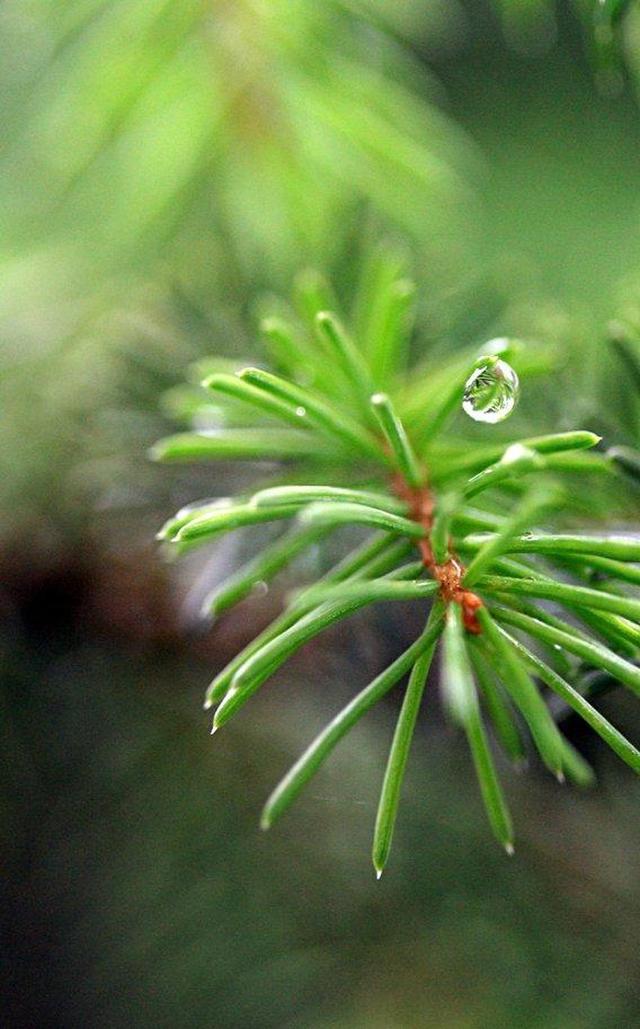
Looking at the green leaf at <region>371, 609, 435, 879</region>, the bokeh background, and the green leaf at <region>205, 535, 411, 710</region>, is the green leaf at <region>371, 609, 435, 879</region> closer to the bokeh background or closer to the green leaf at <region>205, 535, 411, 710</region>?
the green leaf at <region>205, 535, 411, 710</region>

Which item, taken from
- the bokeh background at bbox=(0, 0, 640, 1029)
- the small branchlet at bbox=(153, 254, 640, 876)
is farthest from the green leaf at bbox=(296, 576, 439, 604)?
the bokeh background at bbox=(0, 0, 640, 1029)

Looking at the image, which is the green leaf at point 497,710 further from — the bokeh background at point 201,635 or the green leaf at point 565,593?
the bokeh background at point 201,635

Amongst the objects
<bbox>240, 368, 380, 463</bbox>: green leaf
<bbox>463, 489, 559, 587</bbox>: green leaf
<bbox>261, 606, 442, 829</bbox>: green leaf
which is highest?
<bbox>240, 368, 380, 463</bbox>: green leaf

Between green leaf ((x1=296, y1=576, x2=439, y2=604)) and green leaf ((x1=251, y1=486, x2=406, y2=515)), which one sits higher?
green leaf ((x1=251, y1=486, x2=406, y2=515))

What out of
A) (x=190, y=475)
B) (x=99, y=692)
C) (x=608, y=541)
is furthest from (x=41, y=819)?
(x=608, y=541)

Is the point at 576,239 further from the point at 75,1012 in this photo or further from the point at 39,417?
the point at 75,1012

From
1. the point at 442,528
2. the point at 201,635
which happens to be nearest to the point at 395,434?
the point at 442,528

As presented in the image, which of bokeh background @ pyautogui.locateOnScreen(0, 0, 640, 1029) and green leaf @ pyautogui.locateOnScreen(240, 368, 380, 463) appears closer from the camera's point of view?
green leaf @ pyautogui.locateOnScreen(240, 368, 380, 463)
